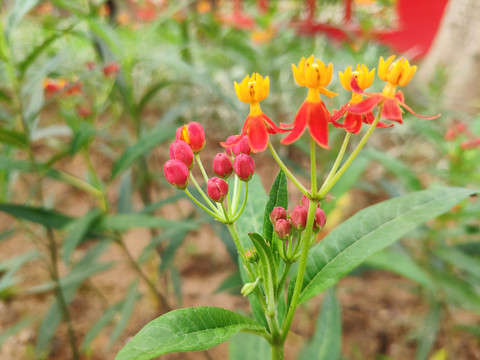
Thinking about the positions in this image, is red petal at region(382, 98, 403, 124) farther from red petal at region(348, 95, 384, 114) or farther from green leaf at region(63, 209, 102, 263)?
green leaf at region(63, 209, 102, 263)

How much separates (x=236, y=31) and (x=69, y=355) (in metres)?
2.00

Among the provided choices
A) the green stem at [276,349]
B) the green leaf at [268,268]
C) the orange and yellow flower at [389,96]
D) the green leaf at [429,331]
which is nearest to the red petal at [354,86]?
the orange and yellow flower at [389,96]

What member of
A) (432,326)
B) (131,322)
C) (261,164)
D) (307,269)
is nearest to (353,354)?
(432,326)

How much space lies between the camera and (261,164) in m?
2.56

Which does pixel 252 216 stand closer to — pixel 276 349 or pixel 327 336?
pixel 276 349

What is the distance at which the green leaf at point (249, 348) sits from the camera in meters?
0.77

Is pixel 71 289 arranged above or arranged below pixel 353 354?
above

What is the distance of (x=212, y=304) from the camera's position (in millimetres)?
1505

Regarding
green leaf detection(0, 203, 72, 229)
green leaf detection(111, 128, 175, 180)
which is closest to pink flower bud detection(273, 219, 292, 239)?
green leaf detection(111, 128, 175, 180)

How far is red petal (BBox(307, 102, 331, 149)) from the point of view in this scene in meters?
0.42

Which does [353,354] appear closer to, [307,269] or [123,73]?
[307,269]

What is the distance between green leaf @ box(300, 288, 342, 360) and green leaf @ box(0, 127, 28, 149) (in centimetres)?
82

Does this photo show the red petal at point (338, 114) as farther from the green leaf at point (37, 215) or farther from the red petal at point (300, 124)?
the green leaf at point (37, 215)

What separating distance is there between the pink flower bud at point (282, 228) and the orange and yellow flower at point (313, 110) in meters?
0.11
